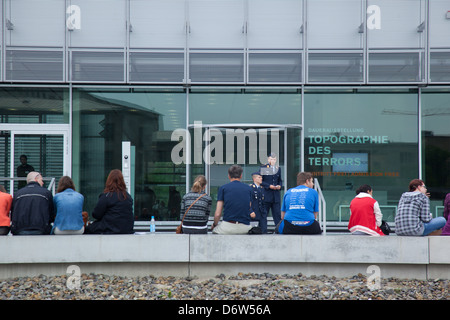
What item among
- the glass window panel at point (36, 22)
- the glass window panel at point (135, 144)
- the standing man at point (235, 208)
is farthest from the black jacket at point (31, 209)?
the glass window panel at point (36, 22)

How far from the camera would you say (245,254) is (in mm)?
7375

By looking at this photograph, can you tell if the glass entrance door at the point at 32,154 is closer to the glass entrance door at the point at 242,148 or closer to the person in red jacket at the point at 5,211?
the glass entrance door at the point at 242,148

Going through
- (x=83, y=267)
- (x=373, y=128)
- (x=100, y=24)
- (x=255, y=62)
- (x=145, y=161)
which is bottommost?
(x=83, y=267)

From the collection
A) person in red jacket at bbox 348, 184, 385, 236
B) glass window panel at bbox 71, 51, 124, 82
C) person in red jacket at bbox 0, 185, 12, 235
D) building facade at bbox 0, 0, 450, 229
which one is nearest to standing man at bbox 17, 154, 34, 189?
→ building facade at bbox 0, 0, 450, 229

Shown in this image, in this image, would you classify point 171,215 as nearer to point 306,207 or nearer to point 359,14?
point 306,207

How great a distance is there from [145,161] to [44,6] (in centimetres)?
416

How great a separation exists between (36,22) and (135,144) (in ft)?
11.5

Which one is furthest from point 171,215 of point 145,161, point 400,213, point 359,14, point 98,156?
point 359,14

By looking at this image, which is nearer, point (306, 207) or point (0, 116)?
point (306, 207)

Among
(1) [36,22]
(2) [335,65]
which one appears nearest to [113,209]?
(1) [36,22]

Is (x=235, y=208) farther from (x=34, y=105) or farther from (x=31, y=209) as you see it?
(x=34, y=105)

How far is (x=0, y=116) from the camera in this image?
36.4 ft

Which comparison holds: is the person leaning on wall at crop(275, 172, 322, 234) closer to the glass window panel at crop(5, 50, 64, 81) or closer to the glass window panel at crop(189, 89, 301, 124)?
the glass window panel at crop(189, 89, 301, 124)

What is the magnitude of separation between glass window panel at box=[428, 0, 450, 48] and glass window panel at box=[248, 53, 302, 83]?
3.07m
